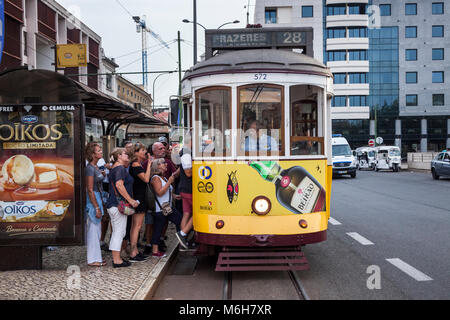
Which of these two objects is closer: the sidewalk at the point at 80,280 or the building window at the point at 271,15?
the sidewalk at the point at 80,280

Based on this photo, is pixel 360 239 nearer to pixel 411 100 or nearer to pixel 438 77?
pixel 411 100

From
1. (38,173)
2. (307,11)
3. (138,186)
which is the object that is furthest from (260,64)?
(307,11)

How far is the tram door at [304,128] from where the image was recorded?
6168mm

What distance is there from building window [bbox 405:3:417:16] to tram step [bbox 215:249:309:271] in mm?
60242

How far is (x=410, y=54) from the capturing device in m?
59.2

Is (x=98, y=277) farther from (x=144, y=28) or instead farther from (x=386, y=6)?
(x=144, y=28)

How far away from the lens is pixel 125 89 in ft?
193

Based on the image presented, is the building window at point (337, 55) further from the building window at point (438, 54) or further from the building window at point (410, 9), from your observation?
the building window at point (438, 54)

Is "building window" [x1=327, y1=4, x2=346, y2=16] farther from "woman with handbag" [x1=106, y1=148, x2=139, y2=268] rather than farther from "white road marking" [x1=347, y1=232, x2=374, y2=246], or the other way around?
Result: "woman with handbag" [x1=106, y1=148, x2=139, y2=268]

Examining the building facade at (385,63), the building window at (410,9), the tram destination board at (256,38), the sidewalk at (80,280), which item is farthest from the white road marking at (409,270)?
the building window at (410,9)

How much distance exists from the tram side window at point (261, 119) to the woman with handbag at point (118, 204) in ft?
5.67

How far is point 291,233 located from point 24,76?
13.9 ft

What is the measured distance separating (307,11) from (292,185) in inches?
2173
